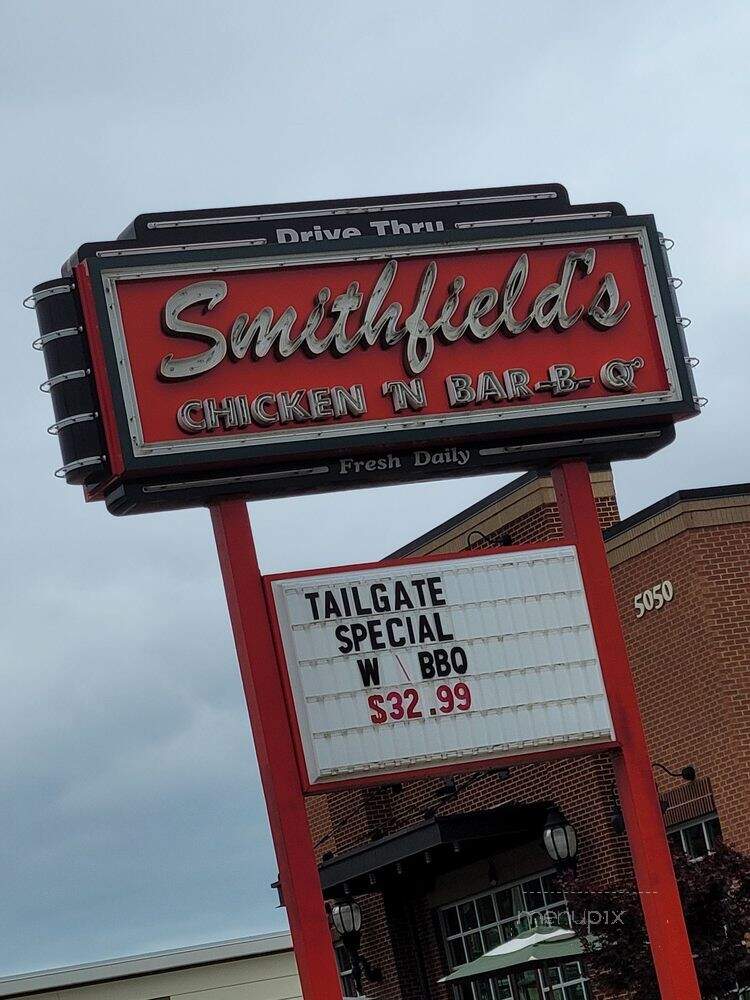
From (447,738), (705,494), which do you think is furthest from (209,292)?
(705,494)

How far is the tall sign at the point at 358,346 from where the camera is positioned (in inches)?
640

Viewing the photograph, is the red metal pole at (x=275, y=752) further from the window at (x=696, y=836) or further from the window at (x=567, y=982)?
the window at (x=567, y=982)

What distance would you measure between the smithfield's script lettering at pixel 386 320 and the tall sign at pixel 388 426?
0.09 ft

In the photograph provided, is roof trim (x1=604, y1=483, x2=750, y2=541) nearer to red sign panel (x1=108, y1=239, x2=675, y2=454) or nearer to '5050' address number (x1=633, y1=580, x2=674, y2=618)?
'5050' address number (x1=633, y1=580, x2=674, y2=618)

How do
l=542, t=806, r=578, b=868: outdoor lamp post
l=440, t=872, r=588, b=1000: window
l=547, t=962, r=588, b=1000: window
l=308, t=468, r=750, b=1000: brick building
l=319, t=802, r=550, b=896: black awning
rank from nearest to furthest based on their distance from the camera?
l=542, t=806, r=578, b=868: outdoor lamp post → l=308, t=468, r=750, b=1000: brick building → l=319, t=802, r=550, b=896: black awning → l=547, t=962, r=588, b=1000: window → l=440, t=872, r=588, b=1000: window

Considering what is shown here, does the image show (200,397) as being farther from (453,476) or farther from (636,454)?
(636,454)

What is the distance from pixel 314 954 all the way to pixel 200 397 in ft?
17.5

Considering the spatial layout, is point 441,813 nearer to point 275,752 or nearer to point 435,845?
point 435,845

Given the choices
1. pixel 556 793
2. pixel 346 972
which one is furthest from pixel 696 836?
pixel 346 972


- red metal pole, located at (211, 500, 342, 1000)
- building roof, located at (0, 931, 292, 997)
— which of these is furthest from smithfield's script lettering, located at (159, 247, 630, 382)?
building roof, located at (0, 931, 292, 997)

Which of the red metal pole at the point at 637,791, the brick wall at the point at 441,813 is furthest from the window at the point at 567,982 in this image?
the red metal pole at the point at 637,791

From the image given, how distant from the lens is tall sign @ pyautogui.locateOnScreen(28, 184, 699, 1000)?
1620cm

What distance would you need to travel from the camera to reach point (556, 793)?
2644 centimetres

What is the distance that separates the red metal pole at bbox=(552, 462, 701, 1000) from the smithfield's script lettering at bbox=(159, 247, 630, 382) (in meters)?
2.12
